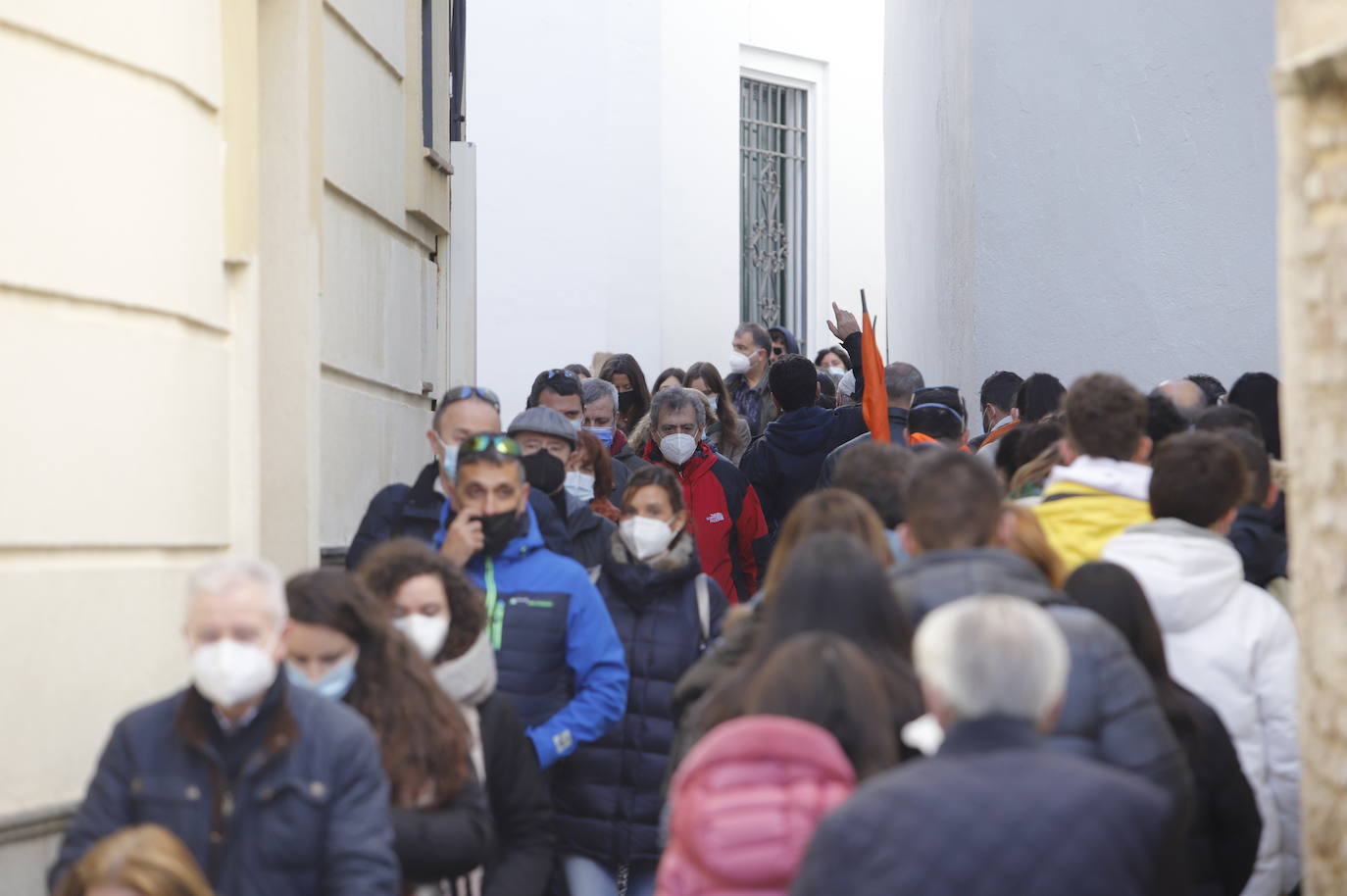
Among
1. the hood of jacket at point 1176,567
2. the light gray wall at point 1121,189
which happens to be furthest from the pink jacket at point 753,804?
the light gray wall at point 1121,189

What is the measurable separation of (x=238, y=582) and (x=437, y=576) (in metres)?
1.01

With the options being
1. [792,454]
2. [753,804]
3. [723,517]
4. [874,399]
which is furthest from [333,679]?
[792,454]

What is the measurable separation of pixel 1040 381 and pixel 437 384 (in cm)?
412

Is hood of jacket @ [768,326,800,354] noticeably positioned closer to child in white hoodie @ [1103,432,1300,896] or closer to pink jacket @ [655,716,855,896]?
child in white hoodie @ [1103,432,1300,896]

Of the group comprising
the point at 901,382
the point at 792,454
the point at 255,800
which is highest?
the point at 901,382

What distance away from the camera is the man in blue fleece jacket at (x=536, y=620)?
6262 mm

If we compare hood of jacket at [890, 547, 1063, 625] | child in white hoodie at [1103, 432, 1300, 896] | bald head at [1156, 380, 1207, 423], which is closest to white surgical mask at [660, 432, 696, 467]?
bald head at [1156, 380, 1207, 423]

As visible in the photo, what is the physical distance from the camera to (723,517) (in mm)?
9711

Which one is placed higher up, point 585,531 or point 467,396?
point 467,396

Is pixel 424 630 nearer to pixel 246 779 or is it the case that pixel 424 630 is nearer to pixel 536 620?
pixel 246 779

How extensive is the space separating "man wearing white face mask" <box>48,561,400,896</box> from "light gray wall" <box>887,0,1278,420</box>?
28.8 ft

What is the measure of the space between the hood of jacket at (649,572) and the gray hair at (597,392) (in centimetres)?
285

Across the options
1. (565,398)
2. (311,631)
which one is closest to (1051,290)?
(565,398)

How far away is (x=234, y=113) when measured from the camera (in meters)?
7.14
